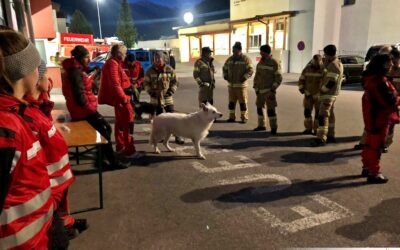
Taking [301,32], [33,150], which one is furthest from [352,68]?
[33,150]

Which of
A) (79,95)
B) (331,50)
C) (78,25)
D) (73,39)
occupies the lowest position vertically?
(79,95)

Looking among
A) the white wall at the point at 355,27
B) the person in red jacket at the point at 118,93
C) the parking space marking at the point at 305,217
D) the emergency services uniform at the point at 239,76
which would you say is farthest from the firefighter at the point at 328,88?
the white wall at the point at 355,27

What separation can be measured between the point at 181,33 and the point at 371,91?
146 ft

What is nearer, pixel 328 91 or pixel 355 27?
pixel 328 91

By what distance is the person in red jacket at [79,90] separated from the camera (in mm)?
5348

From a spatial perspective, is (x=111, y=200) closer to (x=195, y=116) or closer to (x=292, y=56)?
(x=195, y=116)

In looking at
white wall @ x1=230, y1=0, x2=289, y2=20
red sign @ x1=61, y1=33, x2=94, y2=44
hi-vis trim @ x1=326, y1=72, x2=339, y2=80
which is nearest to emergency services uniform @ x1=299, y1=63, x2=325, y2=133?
hi-vis trim @ x1=326, y1=72, x2=339, y2=80

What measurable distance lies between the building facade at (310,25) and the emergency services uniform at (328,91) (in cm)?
2167

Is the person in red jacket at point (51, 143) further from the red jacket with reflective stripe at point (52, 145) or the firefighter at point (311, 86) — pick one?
the firefighter at point (311, 86)

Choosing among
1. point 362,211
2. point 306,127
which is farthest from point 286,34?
point 362,211

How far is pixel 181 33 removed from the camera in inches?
1875

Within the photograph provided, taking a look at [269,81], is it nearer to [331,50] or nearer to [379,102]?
[331,50]

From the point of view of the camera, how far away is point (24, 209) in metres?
1.73

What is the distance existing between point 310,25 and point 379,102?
25217 mm
